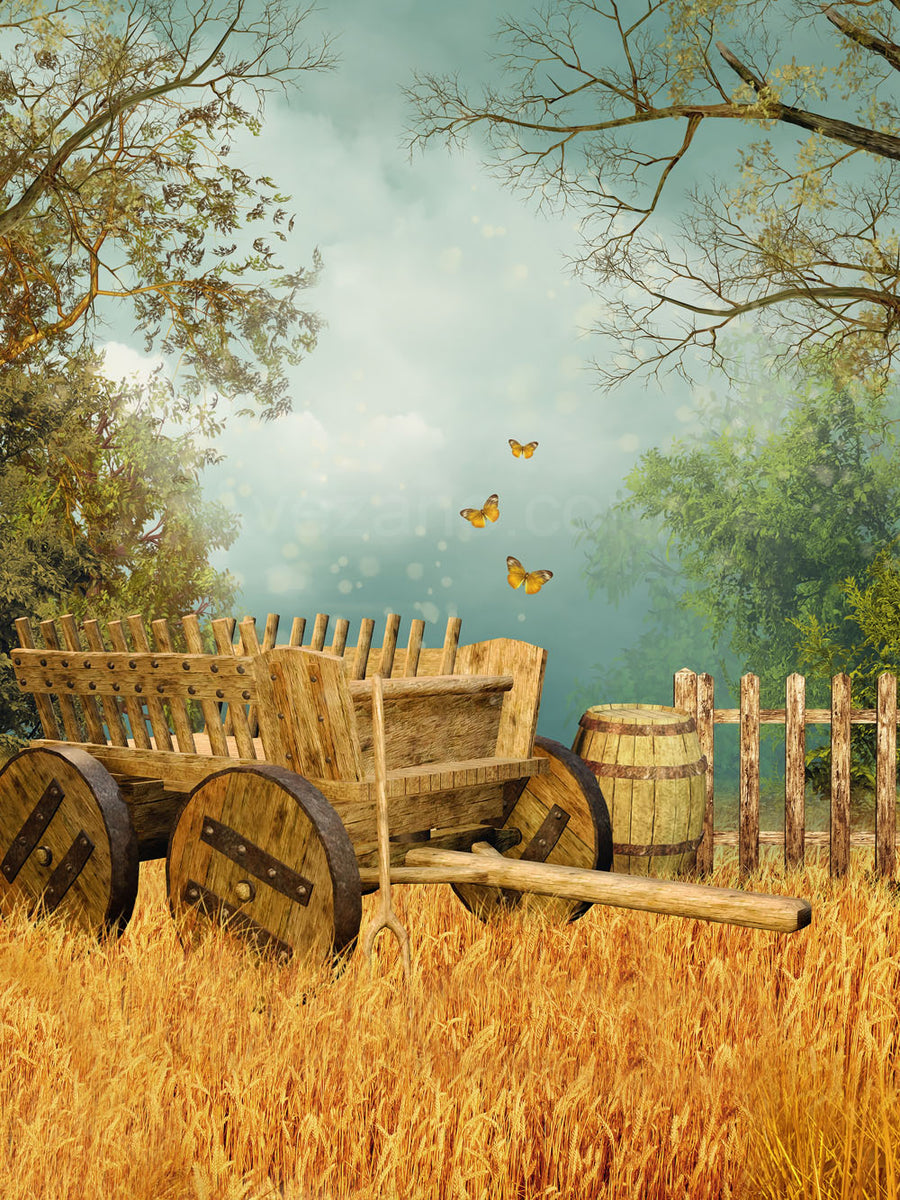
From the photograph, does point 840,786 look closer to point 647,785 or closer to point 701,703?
point 701,703

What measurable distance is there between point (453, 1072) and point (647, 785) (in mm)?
2695

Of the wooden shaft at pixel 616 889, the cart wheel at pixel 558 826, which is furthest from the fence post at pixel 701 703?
the wooden shaft at pixel 616 889

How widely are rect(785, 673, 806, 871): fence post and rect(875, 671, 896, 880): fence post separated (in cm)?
52

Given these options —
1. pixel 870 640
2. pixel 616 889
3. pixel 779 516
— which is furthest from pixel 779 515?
pixel 616 889

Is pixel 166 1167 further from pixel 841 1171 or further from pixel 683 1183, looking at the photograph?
pixel 841 1171

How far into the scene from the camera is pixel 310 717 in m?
3.97

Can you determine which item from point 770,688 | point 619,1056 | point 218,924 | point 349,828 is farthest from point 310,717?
point 770,688

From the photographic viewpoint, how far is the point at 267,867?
3875mm

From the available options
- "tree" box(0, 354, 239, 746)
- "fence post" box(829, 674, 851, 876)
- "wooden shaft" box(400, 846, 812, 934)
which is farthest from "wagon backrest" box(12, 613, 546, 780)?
"tree" box(0, 354, 239, 746)

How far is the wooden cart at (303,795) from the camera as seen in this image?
149 inches

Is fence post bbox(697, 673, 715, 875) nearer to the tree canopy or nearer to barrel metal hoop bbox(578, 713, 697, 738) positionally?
barrel metal hoop bbox(578, 713, 697, 738)

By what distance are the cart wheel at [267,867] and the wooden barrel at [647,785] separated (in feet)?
7.25

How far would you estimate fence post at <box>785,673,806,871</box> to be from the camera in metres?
7.21

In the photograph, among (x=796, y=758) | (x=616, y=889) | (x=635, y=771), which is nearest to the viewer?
(x=616, y=889)
